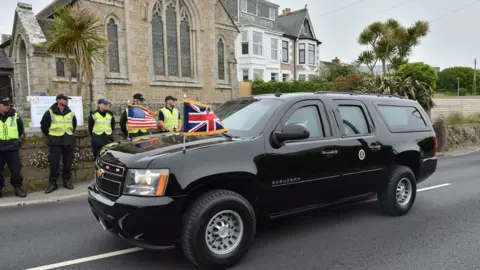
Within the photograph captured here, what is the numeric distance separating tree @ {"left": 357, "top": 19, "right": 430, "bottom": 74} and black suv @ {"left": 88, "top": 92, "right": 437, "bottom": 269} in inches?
753

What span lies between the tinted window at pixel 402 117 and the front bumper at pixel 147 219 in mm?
3660

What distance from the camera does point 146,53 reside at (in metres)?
20.4

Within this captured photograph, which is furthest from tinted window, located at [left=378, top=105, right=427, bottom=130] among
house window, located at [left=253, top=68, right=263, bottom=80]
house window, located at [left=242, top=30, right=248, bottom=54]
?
house window, located at [left=242, top=30, right=248, bottom=54]

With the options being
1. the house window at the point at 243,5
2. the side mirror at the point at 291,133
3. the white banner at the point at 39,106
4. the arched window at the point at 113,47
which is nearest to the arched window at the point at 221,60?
the arched window at the point at 113,47

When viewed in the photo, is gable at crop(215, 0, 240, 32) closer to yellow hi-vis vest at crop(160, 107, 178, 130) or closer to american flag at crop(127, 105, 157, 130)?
yellow hi-vis vest at crop(160, 107, 178, 130)

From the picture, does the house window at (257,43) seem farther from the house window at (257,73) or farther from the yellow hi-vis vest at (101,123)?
the yellow hi-vis vest at (101,123)

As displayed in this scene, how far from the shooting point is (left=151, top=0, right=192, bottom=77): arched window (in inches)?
836

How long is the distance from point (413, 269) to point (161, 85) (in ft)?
62.5

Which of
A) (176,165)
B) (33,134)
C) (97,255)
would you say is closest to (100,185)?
(97,255)

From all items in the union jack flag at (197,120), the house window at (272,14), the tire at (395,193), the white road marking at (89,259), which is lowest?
the white road marking at (89,259)

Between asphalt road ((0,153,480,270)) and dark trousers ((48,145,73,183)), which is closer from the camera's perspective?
asphalt road ((0,153,480,270))

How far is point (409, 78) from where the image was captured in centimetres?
1577

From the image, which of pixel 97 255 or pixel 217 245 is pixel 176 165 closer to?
pixel 217 245

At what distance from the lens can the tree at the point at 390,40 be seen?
22.8 meters
